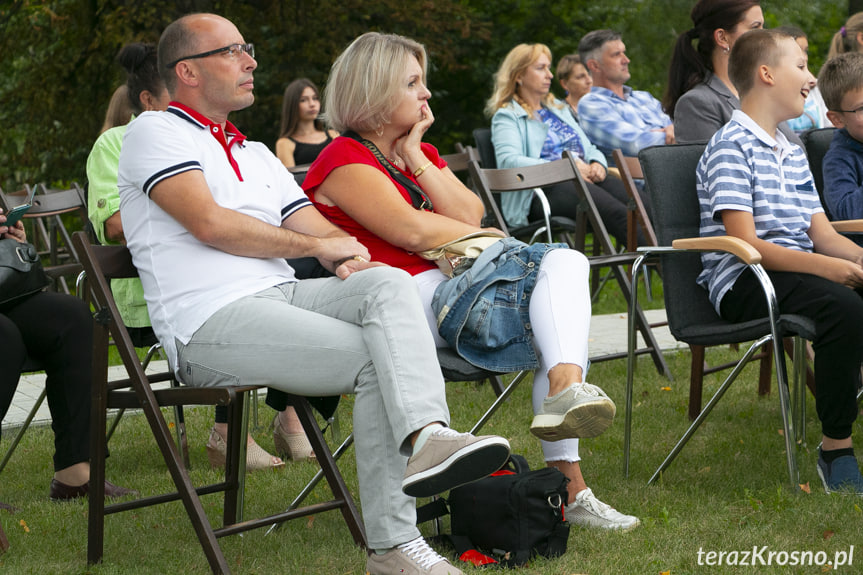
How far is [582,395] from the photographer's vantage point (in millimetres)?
2816

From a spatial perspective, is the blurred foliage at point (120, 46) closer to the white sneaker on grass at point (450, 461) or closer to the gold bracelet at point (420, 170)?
the gold bracelet at point (420, 170)

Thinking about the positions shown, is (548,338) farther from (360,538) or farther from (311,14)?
(311,14)

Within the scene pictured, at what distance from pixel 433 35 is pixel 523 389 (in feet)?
29.9

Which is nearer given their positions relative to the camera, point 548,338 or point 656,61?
point 548,338

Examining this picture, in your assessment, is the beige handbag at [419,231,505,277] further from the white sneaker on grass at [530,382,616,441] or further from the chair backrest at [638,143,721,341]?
the chair backrest at [638,143,721,341]

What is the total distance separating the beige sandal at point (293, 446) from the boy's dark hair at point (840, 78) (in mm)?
2430

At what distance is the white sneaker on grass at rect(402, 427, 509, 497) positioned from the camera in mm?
2541

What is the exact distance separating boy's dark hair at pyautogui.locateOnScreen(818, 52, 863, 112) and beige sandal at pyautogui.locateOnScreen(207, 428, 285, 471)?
2529 mm

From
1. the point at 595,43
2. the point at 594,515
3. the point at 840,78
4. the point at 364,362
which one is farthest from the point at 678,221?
the point at 595,43

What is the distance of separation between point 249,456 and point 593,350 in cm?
257

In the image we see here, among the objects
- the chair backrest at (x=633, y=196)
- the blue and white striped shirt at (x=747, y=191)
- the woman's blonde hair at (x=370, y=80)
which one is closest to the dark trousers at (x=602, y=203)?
the chair backrest at (x=633, y=196)

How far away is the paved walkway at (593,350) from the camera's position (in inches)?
199

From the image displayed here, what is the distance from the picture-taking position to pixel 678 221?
3.80m

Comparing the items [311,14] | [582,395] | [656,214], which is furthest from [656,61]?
[582,395]
